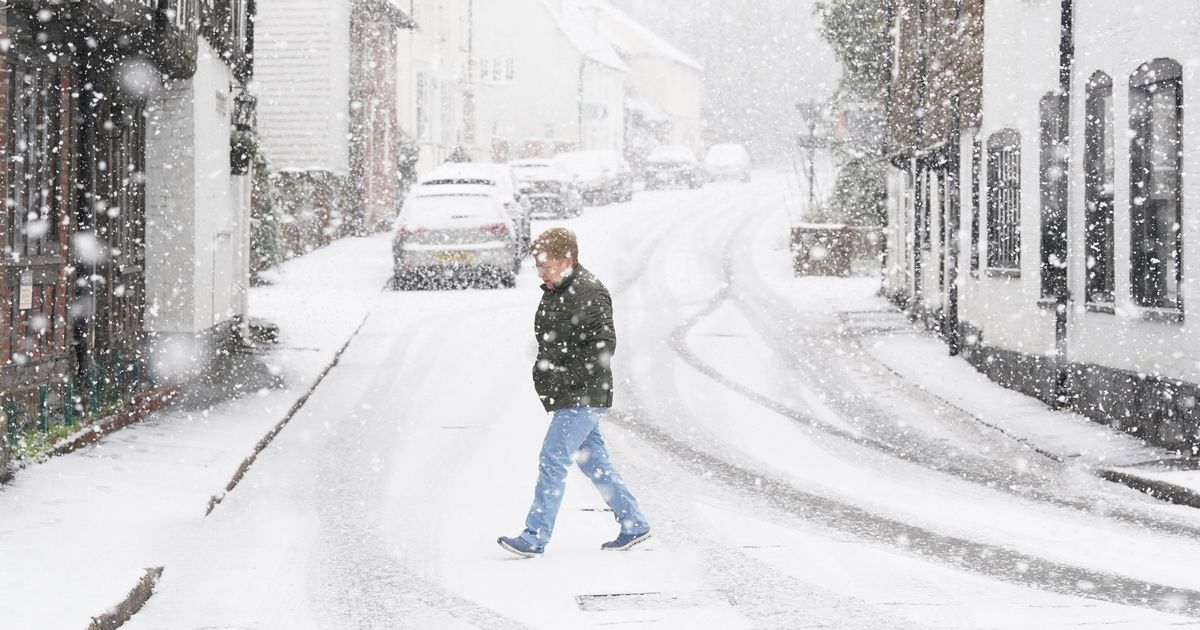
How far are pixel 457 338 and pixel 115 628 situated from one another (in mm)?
12677

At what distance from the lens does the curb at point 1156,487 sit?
9.66 meters

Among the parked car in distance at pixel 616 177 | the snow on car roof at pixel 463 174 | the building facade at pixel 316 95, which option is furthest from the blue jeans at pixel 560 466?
the parked car in distance at pixel 616 177

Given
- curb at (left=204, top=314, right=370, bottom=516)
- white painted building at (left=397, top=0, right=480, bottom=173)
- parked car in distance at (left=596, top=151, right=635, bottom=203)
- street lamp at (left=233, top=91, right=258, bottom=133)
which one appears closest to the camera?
curb at (left=204, top=314, right=370, bottom=516)

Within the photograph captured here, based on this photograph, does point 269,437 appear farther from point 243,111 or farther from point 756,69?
point 756,69

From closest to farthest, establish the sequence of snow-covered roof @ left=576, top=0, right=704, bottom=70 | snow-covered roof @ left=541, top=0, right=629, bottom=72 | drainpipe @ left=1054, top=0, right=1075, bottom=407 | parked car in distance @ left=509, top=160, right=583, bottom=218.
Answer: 1. drainpipe @ left=1054, top=0, right=1075, bottom=407
2. parked car in distance @ left=509, top=160, right=583, bottom=218
3. snow-covered roof @ left=541, top=0, right=629, bottom=72
4. snow-covered roof @ left=576, top=0, right=704, bottom=70

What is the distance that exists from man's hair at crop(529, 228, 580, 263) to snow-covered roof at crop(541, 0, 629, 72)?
58.4m

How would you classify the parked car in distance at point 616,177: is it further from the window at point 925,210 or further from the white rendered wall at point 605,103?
the window at point 925,210

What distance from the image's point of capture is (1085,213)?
1434 centimetres

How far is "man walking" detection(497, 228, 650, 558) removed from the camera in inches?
310

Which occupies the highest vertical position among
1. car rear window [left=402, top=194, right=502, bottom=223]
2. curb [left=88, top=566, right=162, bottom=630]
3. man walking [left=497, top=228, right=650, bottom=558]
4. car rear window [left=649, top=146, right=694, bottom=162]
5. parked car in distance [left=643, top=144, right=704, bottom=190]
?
car rear window [left=649, top=146, right=694, bottom=162]

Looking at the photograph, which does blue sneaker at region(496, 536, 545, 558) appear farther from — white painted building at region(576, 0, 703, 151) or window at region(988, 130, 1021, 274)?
white painted building at region(576, 0, 703, 151)

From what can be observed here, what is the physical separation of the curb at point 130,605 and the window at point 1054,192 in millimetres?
9875

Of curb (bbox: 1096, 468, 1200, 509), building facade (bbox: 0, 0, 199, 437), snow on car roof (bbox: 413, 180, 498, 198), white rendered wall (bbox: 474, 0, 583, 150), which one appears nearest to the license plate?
snow on car roof (bbox: 413, 180, 498, 198)

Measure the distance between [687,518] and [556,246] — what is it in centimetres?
214
